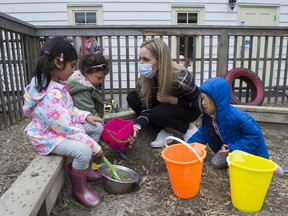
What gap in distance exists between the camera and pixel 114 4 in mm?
6762

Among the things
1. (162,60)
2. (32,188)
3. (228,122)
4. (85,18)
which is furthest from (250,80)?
(85,18)

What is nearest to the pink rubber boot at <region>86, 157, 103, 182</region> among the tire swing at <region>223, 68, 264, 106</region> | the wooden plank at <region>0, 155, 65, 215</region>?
the wooden plank at <region>0, 155, 65, 215</region>

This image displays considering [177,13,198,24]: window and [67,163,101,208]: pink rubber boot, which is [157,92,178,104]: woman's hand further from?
[177,13,198,24]: window

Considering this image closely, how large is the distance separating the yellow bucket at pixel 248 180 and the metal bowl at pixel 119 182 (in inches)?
28.0

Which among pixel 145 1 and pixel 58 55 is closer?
pixel 58 55

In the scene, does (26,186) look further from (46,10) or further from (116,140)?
(46,10)

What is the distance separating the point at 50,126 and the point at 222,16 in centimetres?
650

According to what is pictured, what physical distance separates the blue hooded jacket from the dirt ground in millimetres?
315

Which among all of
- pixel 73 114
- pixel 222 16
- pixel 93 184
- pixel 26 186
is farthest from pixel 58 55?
pixel 222 16

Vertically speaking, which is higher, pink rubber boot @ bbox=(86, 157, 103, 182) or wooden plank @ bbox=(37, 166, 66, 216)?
wooden plank @ bbox=(37, 166, 66, 216)

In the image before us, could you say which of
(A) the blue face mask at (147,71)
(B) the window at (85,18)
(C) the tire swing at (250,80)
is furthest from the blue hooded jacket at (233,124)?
(B) the window at (85,18)

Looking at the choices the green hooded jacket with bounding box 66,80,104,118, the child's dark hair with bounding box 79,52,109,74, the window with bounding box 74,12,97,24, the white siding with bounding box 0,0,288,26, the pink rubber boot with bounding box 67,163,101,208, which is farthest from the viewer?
the window with bounding box 74,12,97,24

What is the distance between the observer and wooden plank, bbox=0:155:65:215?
118cm

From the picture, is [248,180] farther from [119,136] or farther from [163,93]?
[163,93]
